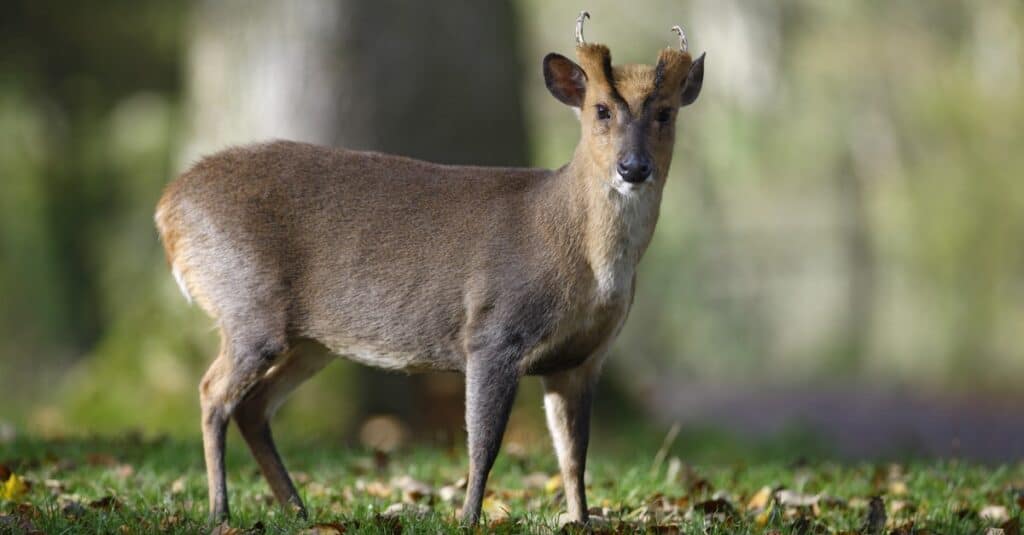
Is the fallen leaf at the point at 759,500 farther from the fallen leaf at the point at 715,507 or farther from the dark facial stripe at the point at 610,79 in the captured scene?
the dark facial stripe at the point at 610,79

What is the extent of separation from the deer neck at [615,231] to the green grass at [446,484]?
2.94 feet

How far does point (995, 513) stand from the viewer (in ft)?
19.0

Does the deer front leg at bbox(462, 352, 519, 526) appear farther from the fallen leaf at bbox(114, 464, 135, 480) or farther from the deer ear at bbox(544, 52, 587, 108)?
the fallen leaf at bbox(114, 464, 135, 480)

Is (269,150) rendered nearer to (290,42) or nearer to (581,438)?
(581,438)

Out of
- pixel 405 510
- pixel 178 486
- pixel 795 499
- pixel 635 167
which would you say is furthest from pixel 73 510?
pixel 795 499

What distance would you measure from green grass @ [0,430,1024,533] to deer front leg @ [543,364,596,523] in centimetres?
20

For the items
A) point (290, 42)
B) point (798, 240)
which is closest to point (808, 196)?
point (798, 240)

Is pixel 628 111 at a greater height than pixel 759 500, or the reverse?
pixel 628 111

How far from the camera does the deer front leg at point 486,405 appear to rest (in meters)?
5.27

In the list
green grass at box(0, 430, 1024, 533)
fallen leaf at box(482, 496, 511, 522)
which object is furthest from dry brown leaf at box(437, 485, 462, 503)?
fallen leaf at box(482, 496, 511, 522)

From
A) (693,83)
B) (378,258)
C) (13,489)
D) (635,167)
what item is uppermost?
(693,83)

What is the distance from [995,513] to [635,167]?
2.18 metres

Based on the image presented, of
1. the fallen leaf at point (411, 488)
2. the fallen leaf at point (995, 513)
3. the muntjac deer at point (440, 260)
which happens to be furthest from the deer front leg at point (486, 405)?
the fallen leaf at point (995, 513)

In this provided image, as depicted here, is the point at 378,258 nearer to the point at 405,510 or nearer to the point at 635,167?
the point at 405,510
